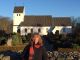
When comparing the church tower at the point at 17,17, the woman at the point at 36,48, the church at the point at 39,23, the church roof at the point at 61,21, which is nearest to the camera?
the woman at the point at 36,48

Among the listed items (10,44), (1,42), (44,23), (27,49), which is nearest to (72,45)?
(10,44)

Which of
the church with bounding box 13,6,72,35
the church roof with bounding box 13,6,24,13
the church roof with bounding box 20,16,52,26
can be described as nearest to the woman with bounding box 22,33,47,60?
the church with bounding box 13,6,72,35

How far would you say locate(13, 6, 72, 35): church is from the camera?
82.6 m

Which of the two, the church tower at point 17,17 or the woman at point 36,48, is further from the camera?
the church tower at point 17,17

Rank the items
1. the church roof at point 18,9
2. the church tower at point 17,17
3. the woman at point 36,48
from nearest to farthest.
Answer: the woman at point 36,48 < the church tower at point 17,17 < the church roof at point 18,9

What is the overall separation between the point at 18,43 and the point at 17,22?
50715mm

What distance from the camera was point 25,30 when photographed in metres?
82.9

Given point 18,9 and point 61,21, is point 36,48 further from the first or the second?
point 18,9

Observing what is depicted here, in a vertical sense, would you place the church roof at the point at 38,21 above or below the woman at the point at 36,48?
above

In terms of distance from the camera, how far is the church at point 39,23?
271ft

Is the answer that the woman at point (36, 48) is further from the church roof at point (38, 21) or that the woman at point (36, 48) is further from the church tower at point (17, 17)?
the church tower at point (17, 17)

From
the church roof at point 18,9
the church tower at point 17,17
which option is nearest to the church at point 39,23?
the church tower at point 17,17

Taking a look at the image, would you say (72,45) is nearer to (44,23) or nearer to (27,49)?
(27,49)

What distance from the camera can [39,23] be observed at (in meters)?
82.3
